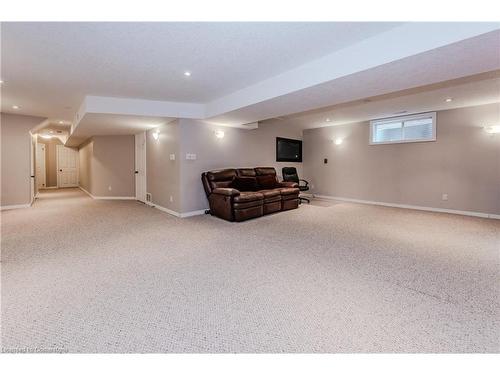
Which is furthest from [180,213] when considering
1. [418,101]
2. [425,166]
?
[425,166]

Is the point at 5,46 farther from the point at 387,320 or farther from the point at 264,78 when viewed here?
the point at 387,320

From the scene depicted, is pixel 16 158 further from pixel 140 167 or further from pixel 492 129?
pixel 492 129

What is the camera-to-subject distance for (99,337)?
1504mm

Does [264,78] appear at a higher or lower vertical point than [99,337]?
higher

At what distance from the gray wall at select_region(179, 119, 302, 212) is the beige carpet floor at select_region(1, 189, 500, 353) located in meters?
1.46

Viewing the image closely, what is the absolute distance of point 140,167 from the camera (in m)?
7.15

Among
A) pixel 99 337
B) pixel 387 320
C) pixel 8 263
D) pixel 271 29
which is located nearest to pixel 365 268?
pixel 387 320

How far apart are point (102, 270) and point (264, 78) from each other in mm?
3254

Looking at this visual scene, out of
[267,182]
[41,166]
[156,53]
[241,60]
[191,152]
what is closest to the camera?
[156,53]

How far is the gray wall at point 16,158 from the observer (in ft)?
18.3

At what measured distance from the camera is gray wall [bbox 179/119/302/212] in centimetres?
515

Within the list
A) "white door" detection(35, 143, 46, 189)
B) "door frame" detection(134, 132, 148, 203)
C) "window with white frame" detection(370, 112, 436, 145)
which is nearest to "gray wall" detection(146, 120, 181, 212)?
"door frame" detection(134, 132, 148, 203)

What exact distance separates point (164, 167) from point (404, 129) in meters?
6.22

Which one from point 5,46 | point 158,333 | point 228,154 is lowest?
point 158,333
